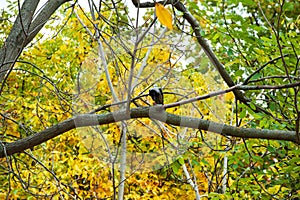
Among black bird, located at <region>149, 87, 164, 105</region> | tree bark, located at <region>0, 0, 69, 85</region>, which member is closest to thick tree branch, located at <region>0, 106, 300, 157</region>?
black bird, located at <region>149, 87, 164, 105</region>

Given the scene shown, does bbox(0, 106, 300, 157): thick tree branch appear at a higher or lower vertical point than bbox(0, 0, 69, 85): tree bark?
lower

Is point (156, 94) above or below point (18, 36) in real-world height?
below

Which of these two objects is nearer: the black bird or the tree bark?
the black bird

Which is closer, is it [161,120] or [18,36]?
[161,120]

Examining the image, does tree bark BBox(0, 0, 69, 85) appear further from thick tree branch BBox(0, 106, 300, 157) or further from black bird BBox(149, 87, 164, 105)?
black bird BBox(149, 87, 164, 105)

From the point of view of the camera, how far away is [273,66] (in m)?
2.04

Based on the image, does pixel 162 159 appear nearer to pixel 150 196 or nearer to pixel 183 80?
pixel 183 80

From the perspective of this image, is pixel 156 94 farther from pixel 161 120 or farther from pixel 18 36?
pixel 18 36

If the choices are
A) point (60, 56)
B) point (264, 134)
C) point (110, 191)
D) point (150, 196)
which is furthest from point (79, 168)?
point (264, 134)

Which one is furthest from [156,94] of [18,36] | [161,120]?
[18,36]

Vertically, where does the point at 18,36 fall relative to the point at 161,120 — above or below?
above

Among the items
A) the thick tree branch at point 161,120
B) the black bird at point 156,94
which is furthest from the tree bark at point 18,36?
the black bird at point 156,94

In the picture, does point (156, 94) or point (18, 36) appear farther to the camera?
point (18, 36)

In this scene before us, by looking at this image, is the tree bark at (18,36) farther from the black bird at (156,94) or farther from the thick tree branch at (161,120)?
the black bird at (156,94)
